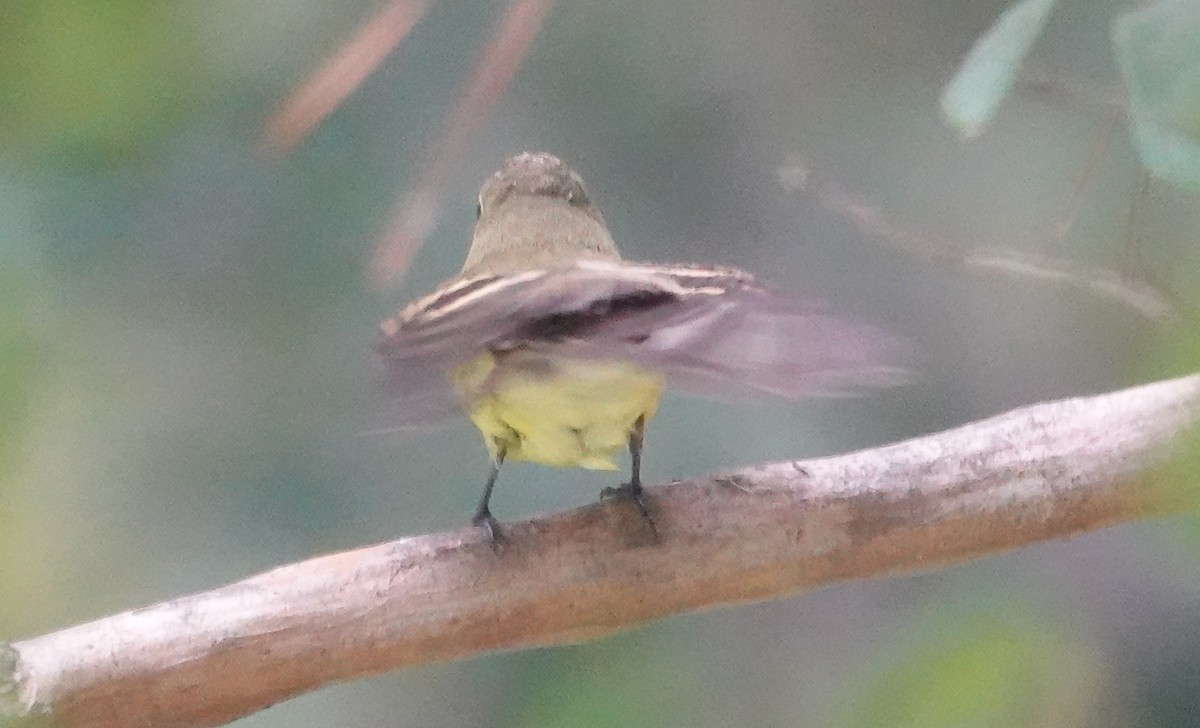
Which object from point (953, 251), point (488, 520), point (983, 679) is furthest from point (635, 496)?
point (953, 251)

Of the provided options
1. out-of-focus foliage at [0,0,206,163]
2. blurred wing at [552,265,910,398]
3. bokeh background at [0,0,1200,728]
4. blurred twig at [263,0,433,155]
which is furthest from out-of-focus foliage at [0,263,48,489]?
blurred wing at [552,265,910,398]

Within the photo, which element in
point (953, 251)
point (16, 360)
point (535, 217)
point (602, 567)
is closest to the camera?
point (602, 567)

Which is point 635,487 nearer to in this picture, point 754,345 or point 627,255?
point 754,345

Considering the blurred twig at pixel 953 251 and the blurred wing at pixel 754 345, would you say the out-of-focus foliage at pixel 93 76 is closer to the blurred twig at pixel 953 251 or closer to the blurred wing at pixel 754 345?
the blurred wing at pixel 754 345

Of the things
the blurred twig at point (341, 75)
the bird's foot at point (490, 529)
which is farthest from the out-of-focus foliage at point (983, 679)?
the blurred twig at point (341, 75)

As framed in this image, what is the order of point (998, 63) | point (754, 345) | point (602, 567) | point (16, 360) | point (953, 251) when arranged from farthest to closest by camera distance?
point (953, 251) → point (16, 360) → point (602, 567) → point (998, 63) → point (754, 345)

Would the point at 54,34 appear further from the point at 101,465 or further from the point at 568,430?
the point at 101,465

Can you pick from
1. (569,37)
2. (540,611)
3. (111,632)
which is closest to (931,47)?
(569,37)
